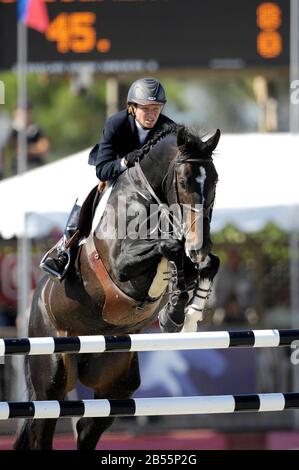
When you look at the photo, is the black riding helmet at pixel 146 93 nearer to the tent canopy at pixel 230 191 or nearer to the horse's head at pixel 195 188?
Result: the horse's head at pixel 195 188

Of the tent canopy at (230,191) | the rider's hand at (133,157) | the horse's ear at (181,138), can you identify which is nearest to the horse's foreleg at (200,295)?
the horse's ear at (181,138)

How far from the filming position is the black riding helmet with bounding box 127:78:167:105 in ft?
21.6

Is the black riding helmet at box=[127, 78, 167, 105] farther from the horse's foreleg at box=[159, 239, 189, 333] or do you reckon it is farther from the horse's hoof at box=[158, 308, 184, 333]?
the horse's hoof at box=[158, 308, 184, 333]

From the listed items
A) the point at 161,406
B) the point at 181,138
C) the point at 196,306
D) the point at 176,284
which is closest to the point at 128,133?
the point at 181,138

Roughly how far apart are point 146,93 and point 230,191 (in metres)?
4.89

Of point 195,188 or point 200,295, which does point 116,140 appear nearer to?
point 195,188

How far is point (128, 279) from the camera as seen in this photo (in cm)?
662

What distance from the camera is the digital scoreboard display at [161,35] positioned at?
11742 millimetres

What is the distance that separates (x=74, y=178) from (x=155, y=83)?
5025mm

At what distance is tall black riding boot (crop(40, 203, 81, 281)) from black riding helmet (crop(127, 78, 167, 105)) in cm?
86

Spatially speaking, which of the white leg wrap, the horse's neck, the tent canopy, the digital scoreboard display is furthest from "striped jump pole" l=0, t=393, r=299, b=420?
Result: the digital scoreboard display

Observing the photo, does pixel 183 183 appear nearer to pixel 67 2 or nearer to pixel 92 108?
pixel 67 2

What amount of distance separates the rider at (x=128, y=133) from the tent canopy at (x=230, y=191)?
4.06 metres
